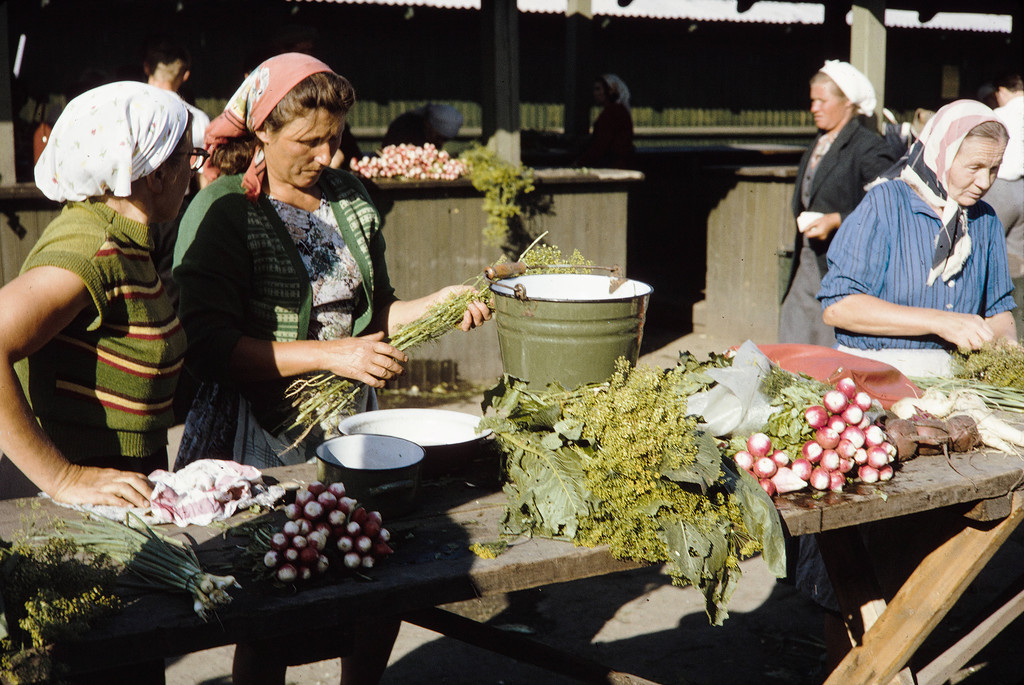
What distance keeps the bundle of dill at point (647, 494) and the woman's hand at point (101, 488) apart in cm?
71

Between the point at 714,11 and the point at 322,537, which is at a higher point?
the point at 714,11

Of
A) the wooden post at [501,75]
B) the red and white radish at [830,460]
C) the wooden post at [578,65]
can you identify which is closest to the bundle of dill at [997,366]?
the red and white radish at [830,460]

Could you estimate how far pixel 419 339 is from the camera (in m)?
2.34

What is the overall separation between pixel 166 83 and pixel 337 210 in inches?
128

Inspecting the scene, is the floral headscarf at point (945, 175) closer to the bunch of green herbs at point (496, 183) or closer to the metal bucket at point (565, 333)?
the metal bucket at point (565, 333)

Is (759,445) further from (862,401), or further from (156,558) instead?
(156,558)

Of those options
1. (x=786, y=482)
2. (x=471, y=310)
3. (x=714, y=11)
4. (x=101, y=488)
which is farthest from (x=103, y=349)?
(x=714, y=11)

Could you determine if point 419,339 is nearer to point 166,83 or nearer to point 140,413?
point 140,413

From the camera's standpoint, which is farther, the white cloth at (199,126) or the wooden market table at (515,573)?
the white cloth at (199,126)

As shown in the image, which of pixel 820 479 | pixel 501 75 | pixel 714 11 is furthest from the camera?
pixel 714 11

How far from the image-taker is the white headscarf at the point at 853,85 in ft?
16.8

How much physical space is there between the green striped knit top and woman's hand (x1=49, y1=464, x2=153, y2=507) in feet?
0.52

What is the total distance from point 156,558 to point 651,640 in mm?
2425

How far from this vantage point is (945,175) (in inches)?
113
